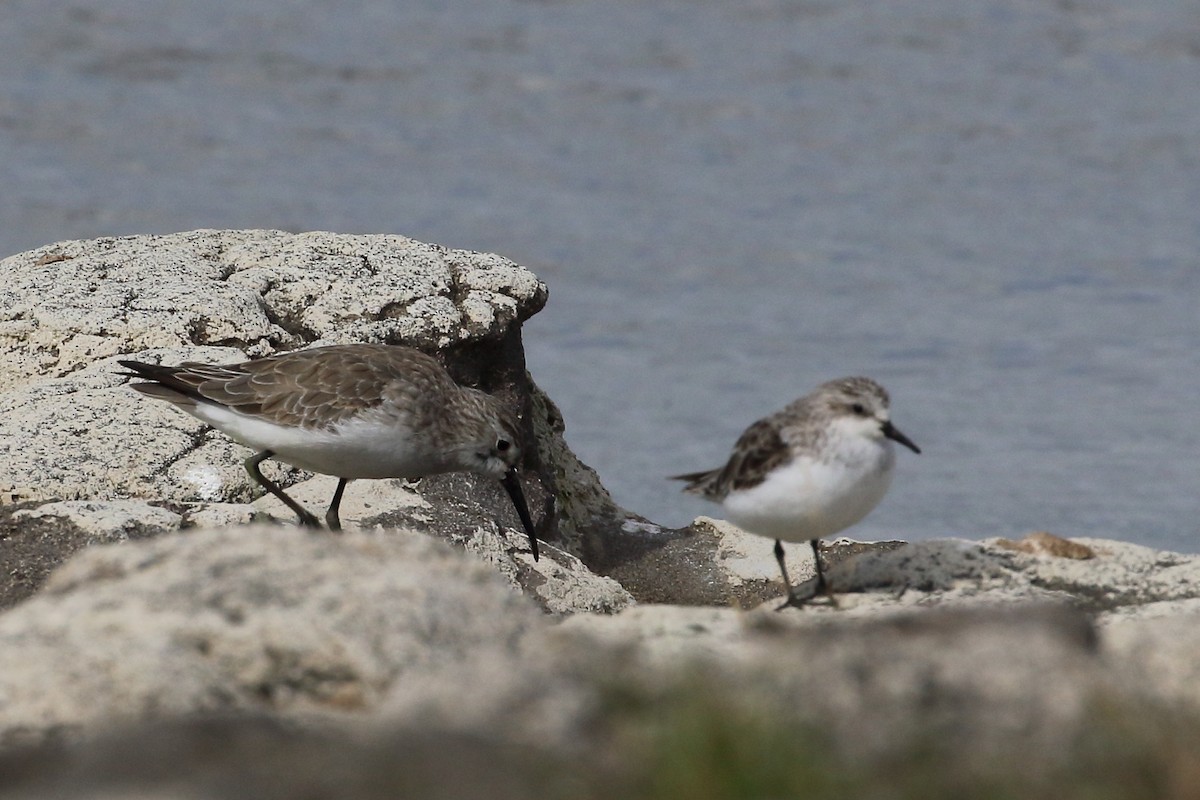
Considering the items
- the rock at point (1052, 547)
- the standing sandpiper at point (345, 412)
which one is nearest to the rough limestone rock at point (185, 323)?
the standing sandpiper at point (345, 412)

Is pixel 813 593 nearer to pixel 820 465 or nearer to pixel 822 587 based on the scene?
pixel 822 587

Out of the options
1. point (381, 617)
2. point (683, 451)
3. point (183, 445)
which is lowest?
point (683, 451)

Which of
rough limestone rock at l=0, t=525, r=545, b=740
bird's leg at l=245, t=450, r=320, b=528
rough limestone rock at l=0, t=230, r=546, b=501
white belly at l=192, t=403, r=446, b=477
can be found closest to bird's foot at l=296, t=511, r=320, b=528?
bird's leg at l=245, t=450, r=320, b=528

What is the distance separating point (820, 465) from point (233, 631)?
239 cm

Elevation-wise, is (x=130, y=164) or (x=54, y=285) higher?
(x=54, y=285)

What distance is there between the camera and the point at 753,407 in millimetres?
15117

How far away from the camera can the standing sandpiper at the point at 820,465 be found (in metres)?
6.08

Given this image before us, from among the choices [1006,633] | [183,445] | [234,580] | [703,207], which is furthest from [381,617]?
[703,207]

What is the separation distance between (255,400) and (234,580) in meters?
3.58

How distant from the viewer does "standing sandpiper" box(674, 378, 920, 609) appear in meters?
6.08

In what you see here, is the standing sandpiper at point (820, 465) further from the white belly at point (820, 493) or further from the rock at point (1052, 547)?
the rock at point (1052, 547)

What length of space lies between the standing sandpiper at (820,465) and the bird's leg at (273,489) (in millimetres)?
2745

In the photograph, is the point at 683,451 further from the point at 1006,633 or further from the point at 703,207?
the point at 1006,633

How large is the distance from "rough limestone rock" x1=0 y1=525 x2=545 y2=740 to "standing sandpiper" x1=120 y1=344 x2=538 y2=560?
9.88 ft
